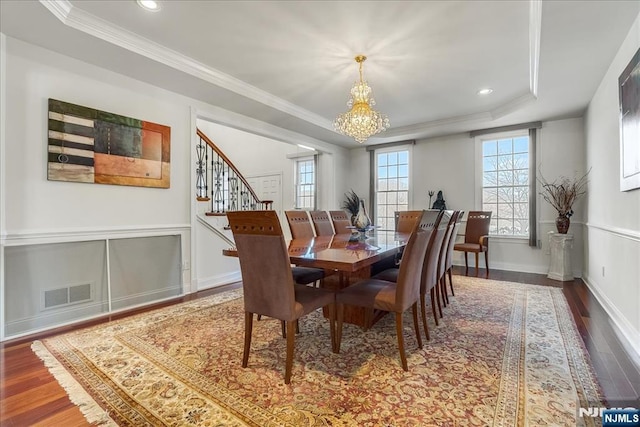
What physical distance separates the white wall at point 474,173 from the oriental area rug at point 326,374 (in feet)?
7.92

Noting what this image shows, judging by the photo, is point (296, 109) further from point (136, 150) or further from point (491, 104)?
point (491, 104)

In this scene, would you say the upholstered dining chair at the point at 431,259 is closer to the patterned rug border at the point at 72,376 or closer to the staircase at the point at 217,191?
the patterned rug border at the point at 72,376

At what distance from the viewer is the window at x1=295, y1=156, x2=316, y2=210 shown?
7.26 metres

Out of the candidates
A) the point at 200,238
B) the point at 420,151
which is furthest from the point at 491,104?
the point at 200,238

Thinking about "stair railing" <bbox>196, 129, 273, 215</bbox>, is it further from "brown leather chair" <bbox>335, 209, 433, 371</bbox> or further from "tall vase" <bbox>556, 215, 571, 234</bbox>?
"tall vase" <bbox>556, 215, 571, 234</bbox>

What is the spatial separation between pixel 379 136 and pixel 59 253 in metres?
5.25

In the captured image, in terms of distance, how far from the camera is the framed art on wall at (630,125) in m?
2.19

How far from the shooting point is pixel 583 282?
421 centimetres

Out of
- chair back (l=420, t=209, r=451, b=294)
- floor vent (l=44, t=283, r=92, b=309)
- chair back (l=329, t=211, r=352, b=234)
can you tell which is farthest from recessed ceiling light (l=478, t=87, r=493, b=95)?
floor vent (l=44, t=283, r=92, b=309)

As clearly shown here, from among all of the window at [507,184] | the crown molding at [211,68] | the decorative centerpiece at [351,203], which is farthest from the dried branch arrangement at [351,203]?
the window at [507,184]

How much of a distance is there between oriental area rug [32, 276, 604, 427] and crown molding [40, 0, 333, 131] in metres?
2.55

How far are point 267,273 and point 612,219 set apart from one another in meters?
3.47

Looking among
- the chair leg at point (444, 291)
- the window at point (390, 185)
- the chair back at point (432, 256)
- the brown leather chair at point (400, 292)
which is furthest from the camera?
the window at point (390, 185)

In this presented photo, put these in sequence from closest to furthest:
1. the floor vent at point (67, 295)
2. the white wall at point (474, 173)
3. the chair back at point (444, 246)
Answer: the floor vent at point (67, 295) < the chair back at point (444, 246) < the white wall at point (474, 173)
